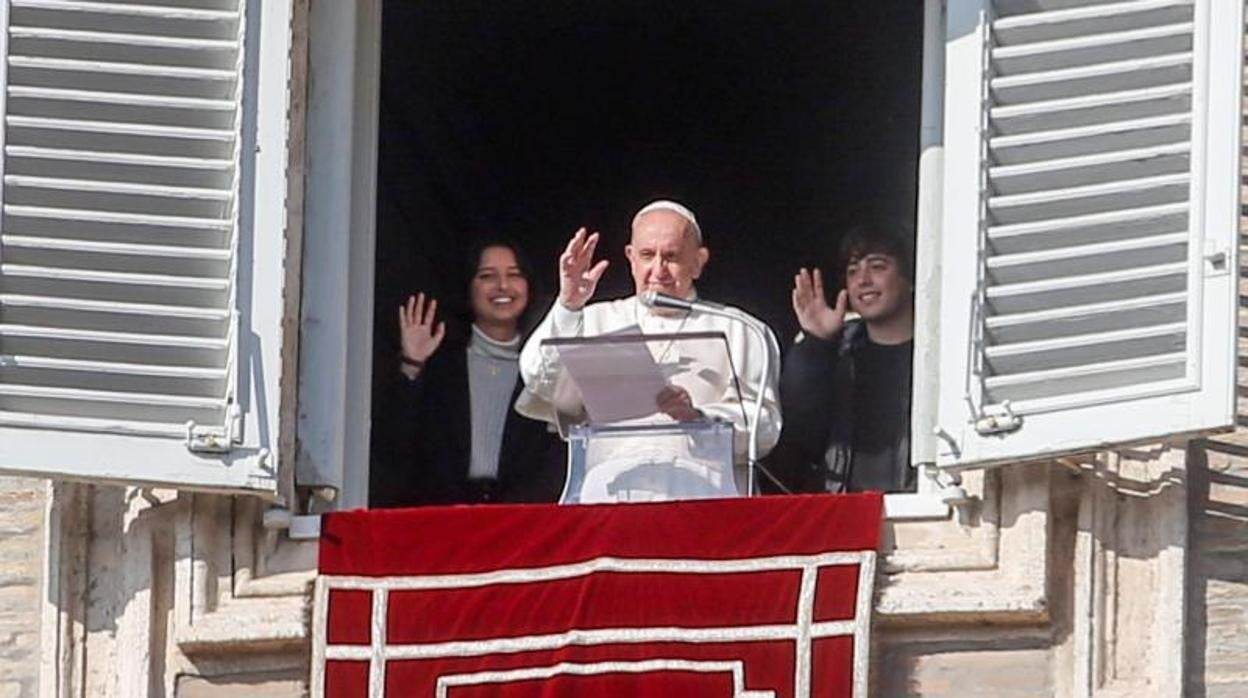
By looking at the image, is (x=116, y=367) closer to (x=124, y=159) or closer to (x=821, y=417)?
(x=124, y=159)

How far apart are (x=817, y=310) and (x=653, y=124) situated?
2661mm

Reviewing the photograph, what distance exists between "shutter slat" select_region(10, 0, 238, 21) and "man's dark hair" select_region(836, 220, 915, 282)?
175cm

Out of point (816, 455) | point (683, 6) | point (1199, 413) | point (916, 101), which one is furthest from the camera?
point (683, 6)

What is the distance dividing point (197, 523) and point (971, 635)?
1471mm

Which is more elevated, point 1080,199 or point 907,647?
point 1080,199

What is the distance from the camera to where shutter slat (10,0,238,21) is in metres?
10.9

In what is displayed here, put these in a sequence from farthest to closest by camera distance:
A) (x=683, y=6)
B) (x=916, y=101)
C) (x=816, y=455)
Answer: (x=683, y=6)
(x=916, y=101)
(x=816, y=455)

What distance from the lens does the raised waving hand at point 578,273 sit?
1111cm

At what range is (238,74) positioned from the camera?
1084 centimetres

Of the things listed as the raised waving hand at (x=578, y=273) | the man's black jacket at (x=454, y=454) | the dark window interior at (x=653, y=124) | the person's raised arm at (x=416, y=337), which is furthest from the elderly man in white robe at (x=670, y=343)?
the dark window interior at (x=653, y=124)

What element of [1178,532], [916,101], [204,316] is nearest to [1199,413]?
[1178,532]

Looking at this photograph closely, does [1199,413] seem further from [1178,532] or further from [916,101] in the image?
[916,101]

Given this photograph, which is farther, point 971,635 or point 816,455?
point 816,455

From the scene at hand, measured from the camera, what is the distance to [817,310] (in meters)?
12.0
